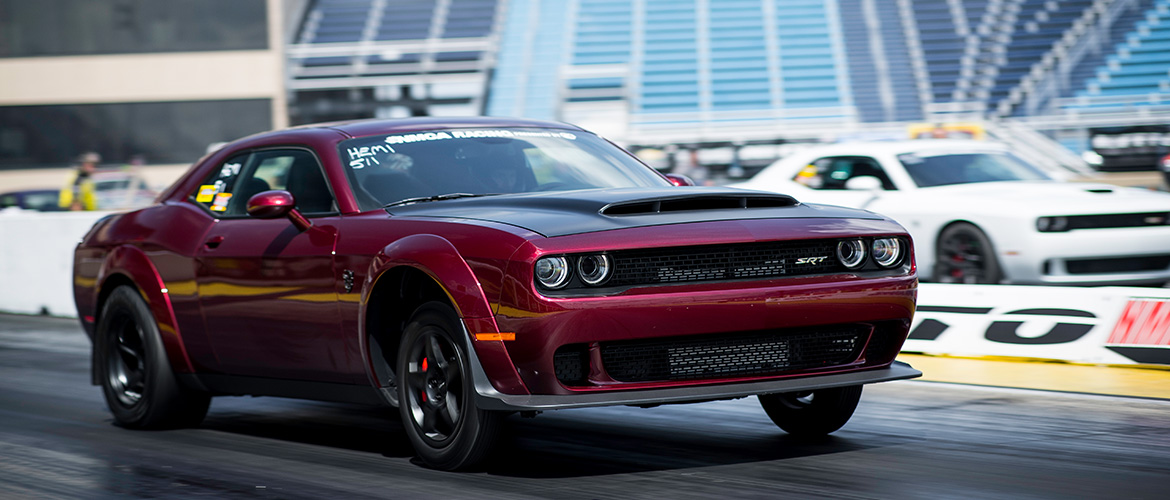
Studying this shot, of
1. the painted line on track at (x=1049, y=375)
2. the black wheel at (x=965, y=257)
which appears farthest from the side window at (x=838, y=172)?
the painted line on track at (x=1049, y=375)

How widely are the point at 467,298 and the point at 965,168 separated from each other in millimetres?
8148

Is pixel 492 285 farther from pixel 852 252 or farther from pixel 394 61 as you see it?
pixel 394 61

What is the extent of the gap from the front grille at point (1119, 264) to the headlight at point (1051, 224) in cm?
30

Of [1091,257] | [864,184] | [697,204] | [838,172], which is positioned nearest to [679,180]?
[697,204]

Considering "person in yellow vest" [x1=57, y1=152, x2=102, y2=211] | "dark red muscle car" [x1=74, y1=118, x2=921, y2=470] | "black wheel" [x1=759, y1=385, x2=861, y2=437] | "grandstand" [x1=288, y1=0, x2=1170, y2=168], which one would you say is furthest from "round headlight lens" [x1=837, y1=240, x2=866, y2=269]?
"grandstand" [x1=288, y1=0, x2=1170, y2=168]

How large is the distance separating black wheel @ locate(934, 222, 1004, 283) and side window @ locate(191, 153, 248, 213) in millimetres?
6433

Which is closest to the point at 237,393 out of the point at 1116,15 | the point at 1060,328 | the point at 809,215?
the point at 809,215

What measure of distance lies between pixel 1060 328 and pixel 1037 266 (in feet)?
8.60

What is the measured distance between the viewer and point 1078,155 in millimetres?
24859

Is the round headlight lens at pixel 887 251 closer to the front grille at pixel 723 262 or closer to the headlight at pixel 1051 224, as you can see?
the front grille at pixel 723 262

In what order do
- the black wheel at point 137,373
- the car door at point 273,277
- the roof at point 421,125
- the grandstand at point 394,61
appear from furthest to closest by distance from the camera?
the grandstand at point 394,61, the black wheel at point 137,373, the roof at point 421,125, the car door at point 273,277

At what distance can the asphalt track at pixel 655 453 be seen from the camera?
4.61 meters

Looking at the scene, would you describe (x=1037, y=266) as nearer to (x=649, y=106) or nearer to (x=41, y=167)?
(x=649, y=106)

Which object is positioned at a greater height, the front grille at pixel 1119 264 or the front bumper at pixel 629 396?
the front bumper at pixel 629 396
